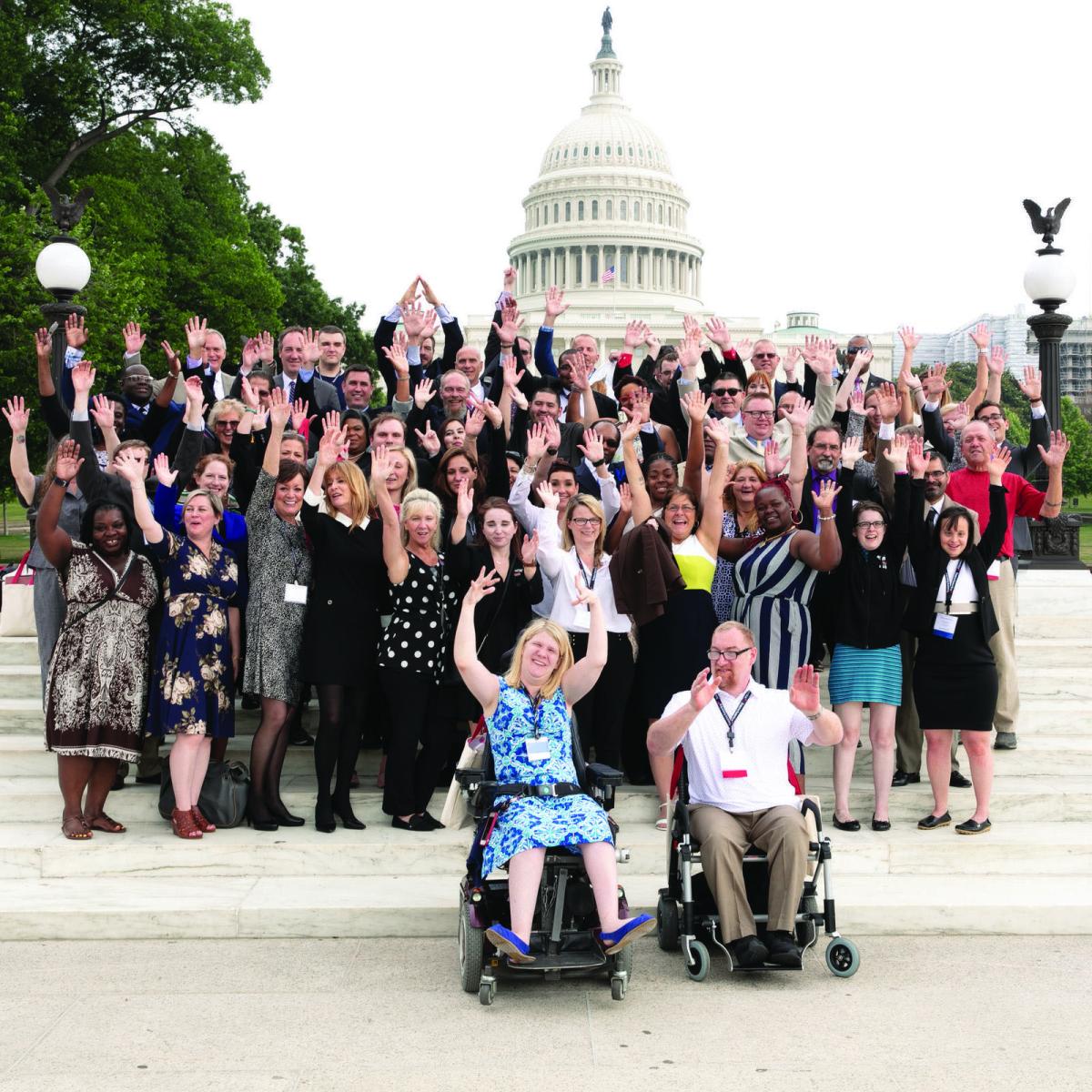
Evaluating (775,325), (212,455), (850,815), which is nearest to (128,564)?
(212,455)

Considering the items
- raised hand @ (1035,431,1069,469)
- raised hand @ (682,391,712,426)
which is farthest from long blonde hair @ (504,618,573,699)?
raised hand @ (1035,431,1069,469)

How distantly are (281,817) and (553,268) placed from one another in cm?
9568

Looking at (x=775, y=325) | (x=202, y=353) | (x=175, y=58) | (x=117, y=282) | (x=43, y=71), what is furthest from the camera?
(x=775, y=325)

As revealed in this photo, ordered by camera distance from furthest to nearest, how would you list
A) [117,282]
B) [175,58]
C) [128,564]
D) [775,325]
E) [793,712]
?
[775,325]
[175,58]
[117,282]
[128,564]
[793,712]

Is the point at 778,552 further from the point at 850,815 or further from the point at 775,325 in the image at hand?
the point at 775,325

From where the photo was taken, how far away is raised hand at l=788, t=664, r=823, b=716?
6414 mm

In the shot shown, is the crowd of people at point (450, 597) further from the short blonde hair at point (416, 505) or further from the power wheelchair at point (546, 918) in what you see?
the power wheelchair at point (546, 918)

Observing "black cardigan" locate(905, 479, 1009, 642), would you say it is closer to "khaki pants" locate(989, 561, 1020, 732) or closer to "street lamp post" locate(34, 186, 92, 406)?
"khaki pants" locate(989, 561, 1020, 732)

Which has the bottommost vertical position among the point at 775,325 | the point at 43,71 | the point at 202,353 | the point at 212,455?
the point at 212,455

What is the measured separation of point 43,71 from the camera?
28828 mm

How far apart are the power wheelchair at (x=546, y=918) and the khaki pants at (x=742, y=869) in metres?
0.43

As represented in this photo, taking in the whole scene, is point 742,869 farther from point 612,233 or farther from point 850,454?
point 612,233

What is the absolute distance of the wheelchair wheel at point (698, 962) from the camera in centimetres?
618

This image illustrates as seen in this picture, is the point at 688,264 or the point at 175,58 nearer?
the point at 175,58
